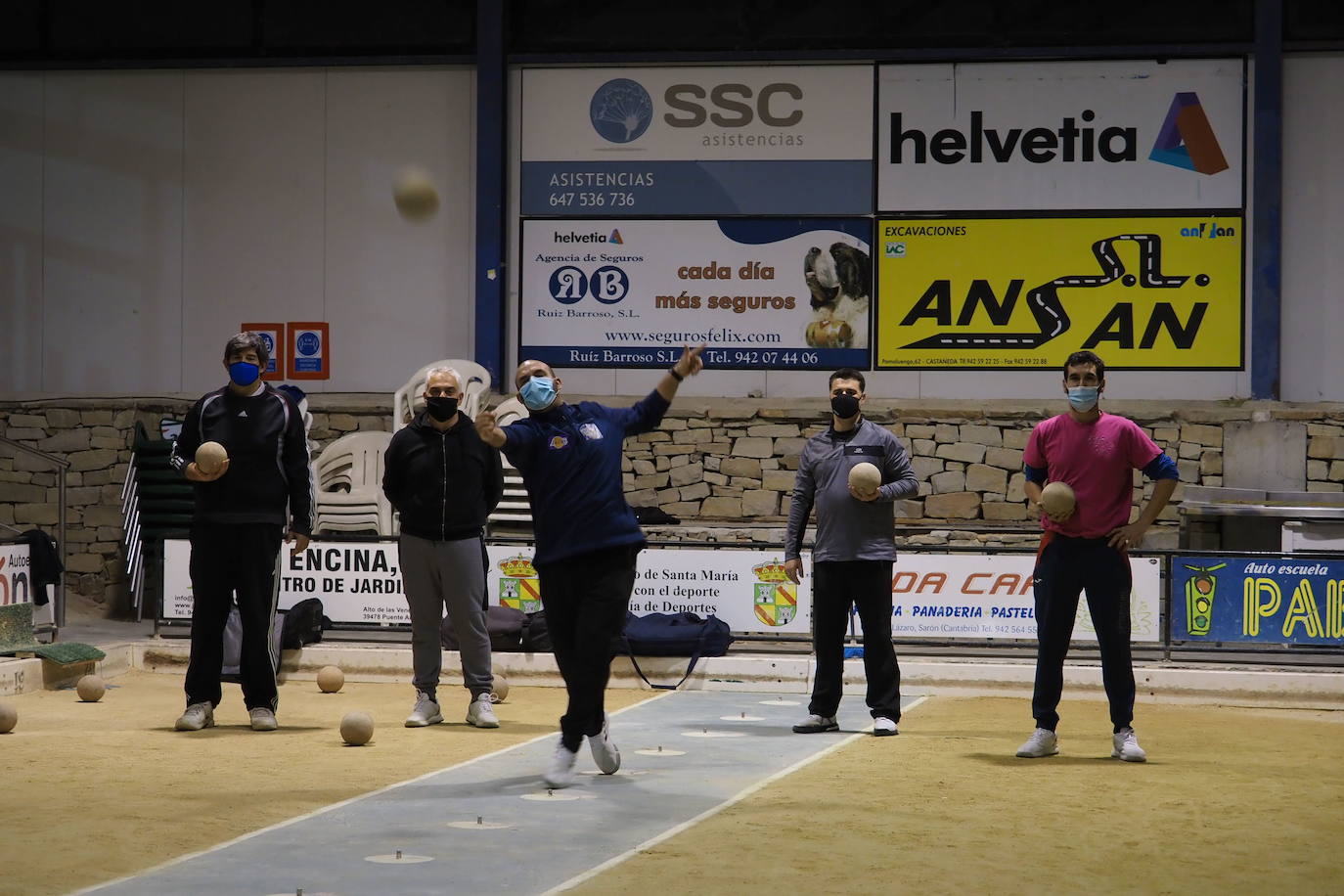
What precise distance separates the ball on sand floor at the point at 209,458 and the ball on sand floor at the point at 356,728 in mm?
1403

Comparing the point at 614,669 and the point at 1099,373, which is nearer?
the point at 1099,373

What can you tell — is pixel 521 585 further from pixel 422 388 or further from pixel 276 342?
pixel 276 342

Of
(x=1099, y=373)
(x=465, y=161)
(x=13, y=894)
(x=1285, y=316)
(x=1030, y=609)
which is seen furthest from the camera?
(x=465, y=161)

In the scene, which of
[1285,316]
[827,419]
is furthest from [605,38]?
[1285,316]

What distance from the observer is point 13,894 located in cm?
440

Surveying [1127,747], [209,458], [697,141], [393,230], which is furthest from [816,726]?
[393,230]

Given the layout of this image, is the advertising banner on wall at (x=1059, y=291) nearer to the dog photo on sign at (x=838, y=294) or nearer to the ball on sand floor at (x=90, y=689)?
the dog photo on sign at (x=838, y=294)

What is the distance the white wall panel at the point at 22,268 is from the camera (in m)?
16.1

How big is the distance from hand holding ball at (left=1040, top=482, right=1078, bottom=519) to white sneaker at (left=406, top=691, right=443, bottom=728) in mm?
3389

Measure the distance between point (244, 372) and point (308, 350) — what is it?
805 cm

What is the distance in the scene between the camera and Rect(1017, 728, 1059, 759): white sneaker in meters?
7.43

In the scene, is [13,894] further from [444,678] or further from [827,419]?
[827,419]

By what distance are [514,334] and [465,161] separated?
1788 mm

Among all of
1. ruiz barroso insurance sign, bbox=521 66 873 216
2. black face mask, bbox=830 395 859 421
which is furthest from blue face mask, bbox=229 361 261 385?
ruiz barroso insurance sign, bbox=521 66 873 216
